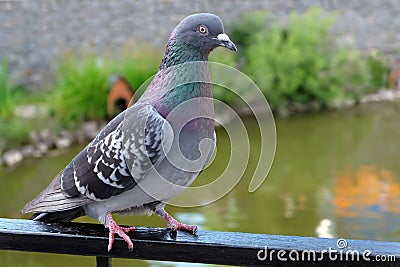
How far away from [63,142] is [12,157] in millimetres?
537

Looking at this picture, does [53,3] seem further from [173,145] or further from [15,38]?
[173,145]

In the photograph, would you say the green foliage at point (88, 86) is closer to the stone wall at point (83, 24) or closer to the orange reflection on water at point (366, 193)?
the stone wall at point (83, 24)

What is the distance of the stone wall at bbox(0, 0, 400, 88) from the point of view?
7.73 m

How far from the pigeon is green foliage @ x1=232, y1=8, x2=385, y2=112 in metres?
6.13

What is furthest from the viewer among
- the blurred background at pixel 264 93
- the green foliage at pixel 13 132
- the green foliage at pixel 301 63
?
the green foliage at pixel 301 63

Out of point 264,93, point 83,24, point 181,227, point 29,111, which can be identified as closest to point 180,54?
point 181,227

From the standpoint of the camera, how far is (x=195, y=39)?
138 centimetres

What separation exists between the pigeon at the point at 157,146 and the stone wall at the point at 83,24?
635 centimetres

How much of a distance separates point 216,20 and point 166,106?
19cm

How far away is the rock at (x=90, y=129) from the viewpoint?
646 centimetres

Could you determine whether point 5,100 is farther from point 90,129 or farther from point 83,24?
point 83,24

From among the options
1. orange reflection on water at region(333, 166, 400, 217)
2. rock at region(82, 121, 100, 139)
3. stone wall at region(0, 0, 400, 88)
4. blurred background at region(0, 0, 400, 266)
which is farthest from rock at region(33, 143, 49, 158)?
orange reflection on water at region(333, 166, 400, 217)

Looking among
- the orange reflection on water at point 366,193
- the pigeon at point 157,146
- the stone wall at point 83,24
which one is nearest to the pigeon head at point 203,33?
the pigeon at point 157,146

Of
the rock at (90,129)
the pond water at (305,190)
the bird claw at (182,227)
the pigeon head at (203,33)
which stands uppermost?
the rock at (90,129)
